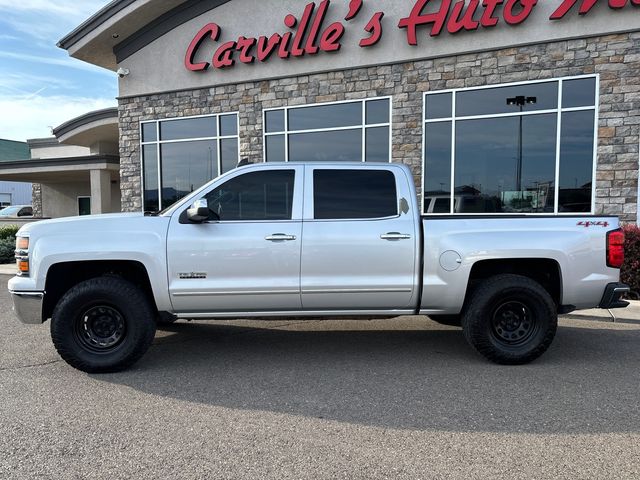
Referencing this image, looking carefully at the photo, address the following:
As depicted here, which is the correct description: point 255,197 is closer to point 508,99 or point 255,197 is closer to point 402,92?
point 402,92

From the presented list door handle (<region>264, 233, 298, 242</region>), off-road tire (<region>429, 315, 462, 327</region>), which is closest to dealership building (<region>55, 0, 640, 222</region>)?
off-road tire (<region>429, 315, 462, 327</region>)

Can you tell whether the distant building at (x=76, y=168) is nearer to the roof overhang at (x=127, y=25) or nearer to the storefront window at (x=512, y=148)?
the roof overhang at (x=127, y=25)

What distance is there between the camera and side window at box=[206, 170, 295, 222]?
486 cm

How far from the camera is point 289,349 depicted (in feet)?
17.9

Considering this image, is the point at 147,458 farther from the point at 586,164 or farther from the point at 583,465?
the point at 586,164

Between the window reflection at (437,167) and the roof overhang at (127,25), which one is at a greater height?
the roof overhang at (127,25)

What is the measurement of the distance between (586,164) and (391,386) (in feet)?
27.1

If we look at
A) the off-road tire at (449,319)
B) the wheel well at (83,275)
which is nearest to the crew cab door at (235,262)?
the wheel well at (83,275)

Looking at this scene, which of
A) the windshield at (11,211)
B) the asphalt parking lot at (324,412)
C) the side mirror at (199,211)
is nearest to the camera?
the asphalt parking lot at (324,412)

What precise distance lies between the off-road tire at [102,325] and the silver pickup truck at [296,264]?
0.04 feet

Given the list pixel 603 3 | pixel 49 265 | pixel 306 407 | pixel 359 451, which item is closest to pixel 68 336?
pixel 49 265

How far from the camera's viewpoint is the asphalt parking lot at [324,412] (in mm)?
3025

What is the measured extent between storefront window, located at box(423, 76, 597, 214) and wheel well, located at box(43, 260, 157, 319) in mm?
8014

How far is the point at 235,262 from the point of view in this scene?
15.4 ft
